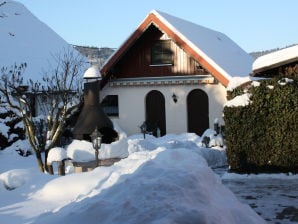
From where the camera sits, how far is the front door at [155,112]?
2156cm

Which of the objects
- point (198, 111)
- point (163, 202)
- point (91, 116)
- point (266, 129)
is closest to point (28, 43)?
point (198, 111)

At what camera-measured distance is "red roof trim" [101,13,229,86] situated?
62.4 feet

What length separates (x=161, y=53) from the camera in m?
21.5

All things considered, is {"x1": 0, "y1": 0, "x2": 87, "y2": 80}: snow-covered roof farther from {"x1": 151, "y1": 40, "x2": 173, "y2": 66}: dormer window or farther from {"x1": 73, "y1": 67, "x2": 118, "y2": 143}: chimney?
{"x1": 73, "y1": 67, "x2": 118, "y2": 143}: chimney

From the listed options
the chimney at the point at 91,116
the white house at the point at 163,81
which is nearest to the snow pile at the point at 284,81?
the chimney at the point at 91,116

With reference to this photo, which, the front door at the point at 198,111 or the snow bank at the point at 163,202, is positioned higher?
the front door at the point at 198,111

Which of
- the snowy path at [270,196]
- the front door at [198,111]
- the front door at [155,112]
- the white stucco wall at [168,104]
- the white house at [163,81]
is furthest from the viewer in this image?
the front door at [155,112]

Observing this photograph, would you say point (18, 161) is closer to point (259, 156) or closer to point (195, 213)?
point (259, 156)

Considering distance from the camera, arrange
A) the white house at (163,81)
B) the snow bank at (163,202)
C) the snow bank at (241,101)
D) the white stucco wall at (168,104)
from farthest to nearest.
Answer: the white stucco wall at (168,104)
the white house at (163,81)
the snow bank at (241,101)
the snow bank at (163,202)

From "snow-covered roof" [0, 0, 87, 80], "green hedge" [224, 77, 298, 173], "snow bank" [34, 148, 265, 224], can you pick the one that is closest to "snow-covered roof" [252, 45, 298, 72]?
"green hedge" [224, 77, 298, 173]

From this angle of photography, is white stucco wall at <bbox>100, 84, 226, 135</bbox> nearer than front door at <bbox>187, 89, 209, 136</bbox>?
Yes

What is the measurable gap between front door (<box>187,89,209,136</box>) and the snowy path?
9159 millimetres

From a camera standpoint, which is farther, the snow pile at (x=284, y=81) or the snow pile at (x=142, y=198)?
the snow pile at (x=284, y=81)

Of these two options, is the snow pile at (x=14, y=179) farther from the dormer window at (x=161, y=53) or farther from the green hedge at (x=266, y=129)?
the dormer window at (x=161, y=53)
